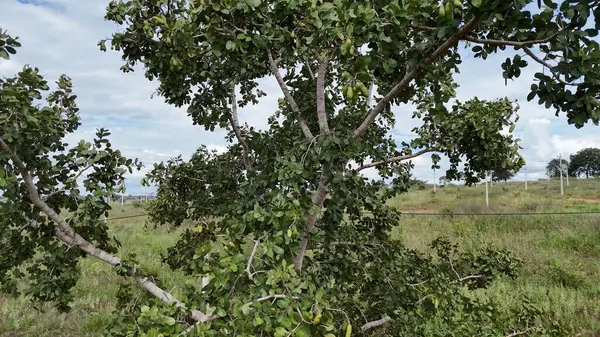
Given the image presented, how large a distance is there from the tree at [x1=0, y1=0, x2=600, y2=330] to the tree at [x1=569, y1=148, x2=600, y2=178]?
→ 59.0 m

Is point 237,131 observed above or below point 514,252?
above

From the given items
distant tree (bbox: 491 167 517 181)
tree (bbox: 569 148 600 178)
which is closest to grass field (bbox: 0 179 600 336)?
distant tree (bbox: 491 167 517 181)

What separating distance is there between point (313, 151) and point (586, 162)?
61892mm

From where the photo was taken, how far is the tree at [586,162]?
51.2 meters

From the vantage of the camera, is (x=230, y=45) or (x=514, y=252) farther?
(x=514, y=252)

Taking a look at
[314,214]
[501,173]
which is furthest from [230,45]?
[501,173]

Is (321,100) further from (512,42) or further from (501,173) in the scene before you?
(501,173)

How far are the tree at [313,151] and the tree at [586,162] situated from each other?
58985 mm

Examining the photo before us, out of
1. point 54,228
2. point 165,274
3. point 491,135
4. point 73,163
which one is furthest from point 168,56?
point 165,274

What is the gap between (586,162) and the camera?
5228cm

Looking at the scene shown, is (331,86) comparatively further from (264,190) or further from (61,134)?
(61,134)

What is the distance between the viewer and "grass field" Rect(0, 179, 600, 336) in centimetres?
747

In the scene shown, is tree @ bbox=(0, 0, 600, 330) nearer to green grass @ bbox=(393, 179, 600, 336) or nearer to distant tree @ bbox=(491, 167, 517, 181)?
distant tree @ bbox=(491, 167, 517, 181)

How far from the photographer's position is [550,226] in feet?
45.5
